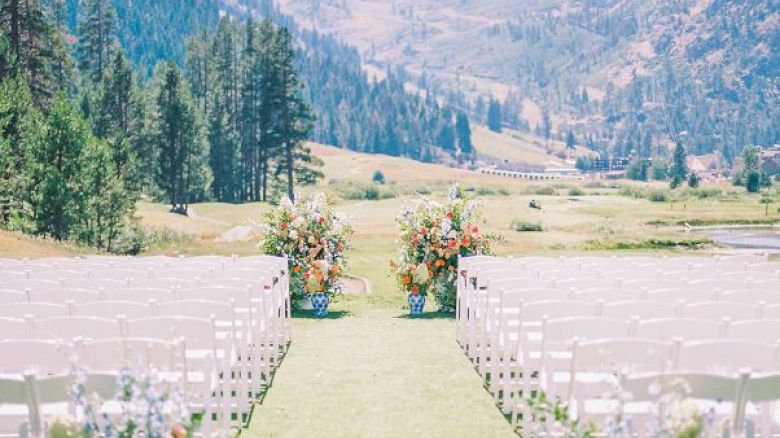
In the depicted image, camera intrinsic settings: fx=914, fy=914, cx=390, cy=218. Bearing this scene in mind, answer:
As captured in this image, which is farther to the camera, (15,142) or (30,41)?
(30,41)

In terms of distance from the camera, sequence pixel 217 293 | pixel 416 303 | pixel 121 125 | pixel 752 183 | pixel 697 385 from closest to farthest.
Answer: pixel 697 385
pixel 217 293
pixel 416 303
pixel 121 125
pixel 752 183

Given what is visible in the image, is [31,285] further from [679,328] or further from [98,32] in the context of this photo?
[98,32]

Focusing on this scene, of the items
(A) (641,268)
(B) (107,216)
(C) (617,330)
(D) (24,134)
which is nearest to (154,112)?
(B) (107,216)

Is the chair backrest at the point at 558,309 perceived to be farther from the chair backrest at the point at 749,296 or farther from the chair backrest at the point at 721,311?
the chair backrest at the point at 749,296

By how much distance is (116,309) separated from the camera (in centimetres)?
788

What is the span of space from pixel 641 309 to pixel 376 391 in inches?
→ 114

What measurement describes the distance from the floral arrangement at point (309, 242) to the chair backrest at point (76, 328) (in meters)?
8.88

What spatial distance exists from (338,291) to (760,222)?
188 ft

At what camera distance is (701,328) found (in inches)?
287

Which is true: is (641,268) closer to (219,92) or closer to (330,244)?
(330,244)

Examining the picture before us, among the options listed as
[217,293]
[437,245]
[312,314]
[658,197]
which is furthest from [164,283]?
[658,197]

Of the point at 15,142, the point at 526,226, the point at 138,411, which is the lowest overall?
the point at 526,226

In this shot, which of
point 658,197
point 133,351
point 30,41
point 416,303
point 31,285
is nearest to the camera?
point 133,351

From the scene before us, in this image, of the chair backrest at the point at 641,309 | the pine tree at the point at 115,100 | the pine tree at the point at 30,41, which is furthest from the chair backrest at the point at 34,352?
the pine tree at the point at 115,100
